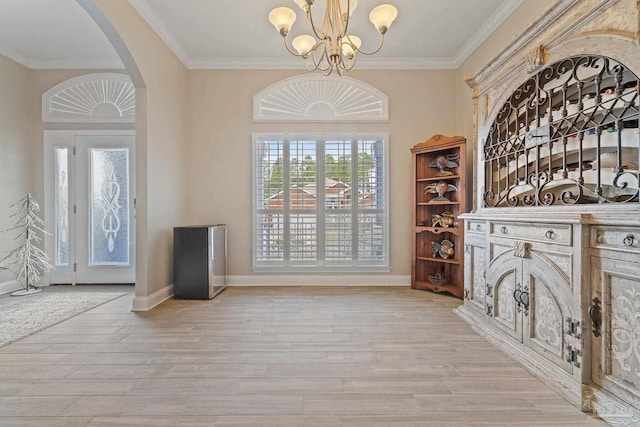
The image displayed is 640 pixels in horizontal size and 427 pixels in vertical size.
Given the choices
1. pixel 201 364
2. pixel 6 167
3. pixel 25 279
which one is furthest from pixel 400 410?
pixel 6 167

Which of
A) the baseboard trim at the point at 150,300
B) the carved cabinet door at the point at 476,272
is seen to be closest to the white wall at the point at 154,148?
the baseboard trim at the point at 150,300

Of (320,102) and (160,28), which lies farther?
(320,102)

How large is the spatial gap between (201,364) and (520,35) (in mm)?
3171

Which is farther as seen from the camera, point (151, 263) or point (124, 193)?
point (124, 193)

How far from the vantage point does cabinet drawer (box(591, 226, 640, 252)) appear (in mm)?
1490

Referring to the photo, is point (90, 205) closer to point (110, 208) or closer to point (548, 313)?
point (110, 208)

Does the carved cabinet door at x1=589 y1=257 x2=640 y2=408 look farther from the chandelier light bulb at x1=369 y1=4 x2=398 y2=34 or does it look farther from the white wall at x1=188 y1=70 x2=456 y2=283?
the white wall at x1=188 y1=70 x2=456 y2=283

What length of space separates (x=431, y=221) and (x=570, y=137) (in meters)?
2.38

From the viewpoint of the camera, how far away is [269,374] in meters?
2.04

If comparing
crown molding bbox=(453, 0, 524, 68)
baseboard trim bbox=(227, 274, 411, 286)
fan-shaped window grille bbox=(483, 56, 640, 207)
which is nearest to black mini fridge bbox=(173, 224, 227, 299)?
baseboard trim bbox=(227, 274, 411, 286)

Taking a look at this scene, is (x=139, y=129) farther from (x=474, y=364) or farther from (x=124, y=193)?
(x=474, y=364)

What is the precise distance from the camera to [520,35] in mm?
2346

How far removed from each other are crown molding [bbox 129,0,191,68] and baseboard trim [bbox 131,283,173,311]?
2.85 m

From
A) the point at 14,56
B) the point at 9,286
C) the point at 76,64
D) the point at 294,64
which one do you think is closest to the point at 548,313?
the point at 294,64
